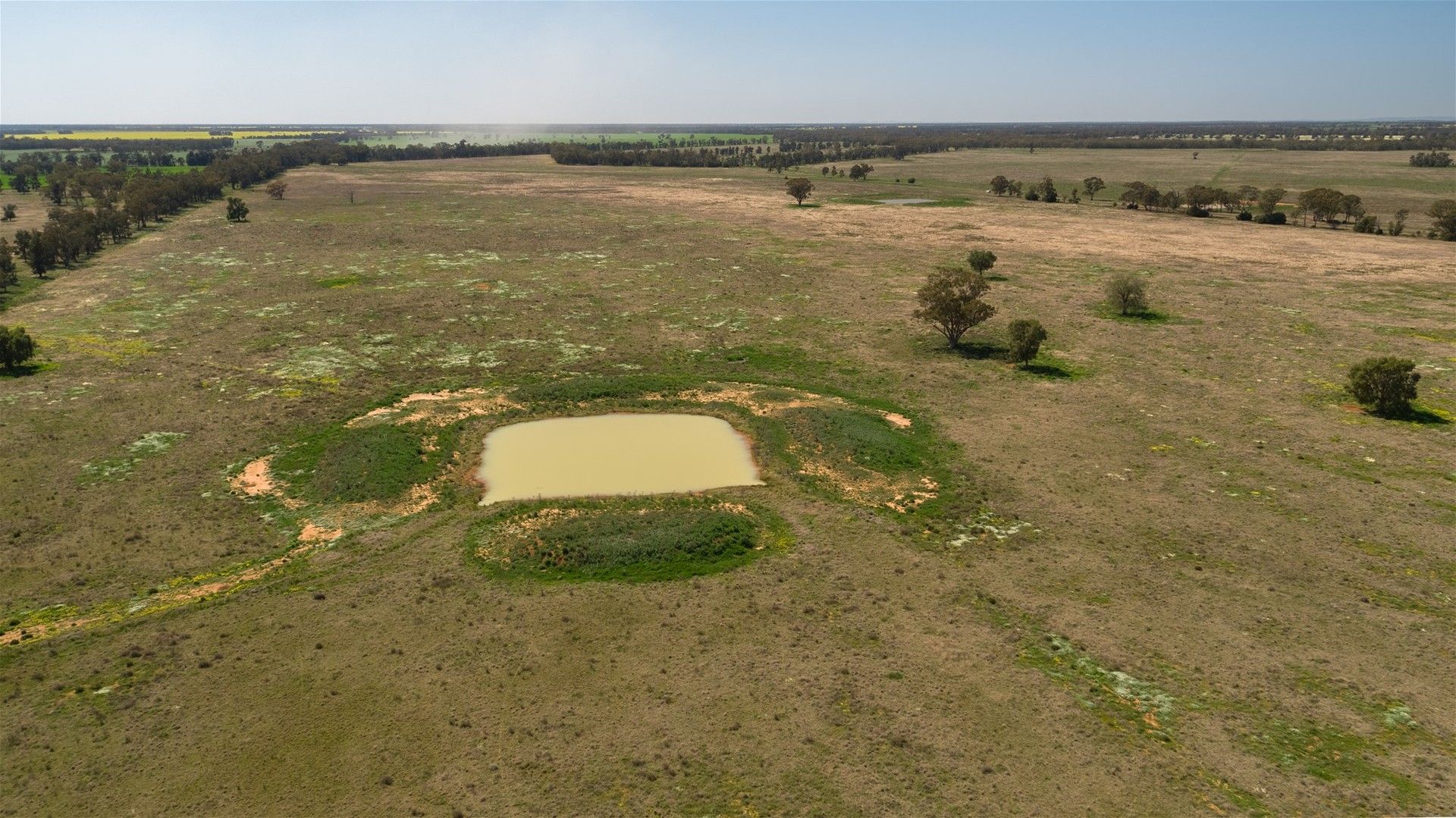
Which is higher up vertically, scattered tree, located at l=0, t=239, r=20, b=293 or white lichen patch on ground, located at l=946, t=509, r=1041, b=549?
scattered tree, located at l=0, t=239, r=20, b=293

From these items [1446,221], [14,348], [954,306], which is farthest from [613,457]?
[1446,221]

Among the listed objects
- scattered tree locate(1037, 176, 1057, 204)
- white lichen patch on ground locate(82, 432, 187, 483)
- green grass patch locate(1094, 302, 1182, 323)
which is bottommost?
white lichen patch on ground locate(82, 432, 187, 483)

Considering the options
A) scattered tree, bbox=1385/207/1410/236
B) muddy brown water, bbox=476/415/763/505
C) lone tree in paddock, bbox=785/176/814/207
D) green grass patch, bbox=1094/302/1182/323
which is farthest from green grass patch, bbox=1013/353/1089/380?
lone tree in paddock, bbox=785/176/814/207

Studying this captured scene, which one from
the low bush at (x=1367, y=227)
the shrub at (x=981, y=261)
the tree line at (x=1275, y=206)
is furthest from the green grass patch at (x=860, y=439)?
the tree line at (x=1275, y=206)

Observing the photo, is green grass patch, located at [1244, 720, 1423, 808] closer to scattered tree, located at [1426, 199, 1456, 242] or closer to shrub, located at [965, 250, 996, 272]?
shrub, located at [965, 250, 996, 272]

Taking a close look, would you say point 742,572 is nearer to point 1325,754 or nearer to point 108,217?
point 1325,754

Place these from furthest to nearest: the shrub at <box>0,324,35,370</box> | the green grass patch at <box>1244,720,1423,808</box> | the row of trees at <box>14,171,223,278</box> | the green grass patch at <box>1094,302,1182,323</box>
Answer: the row of trees at <box>14,171,223,278</box>, the green grass patch at <box>1094,302,1182,323</box>, the shrub at <box>0,324,35,370</box>, the green grass patch at <box>1244,720,1423,808</box>
